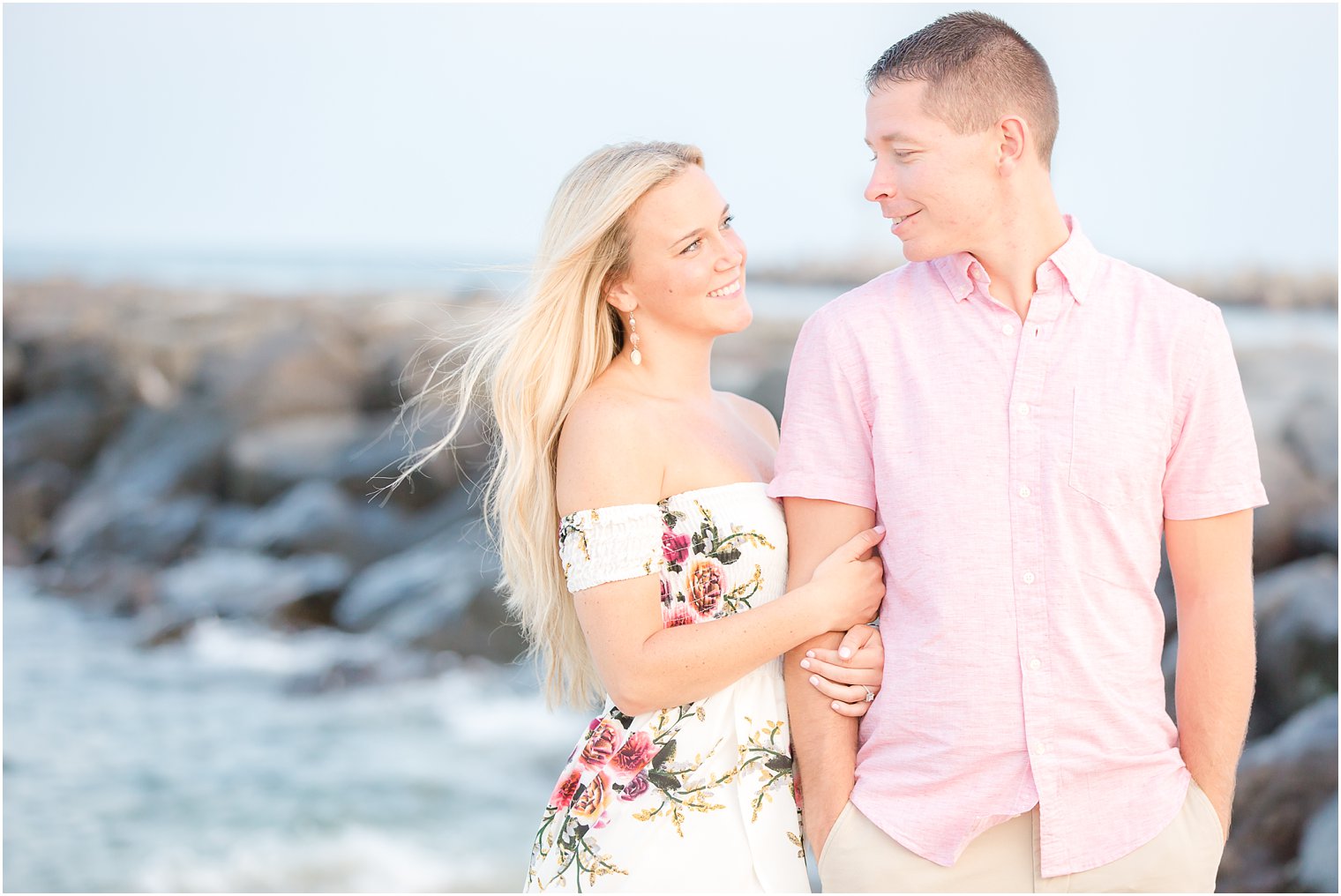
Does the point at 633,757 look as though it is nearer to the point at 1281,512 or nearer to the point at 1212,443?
the point at 1212,443

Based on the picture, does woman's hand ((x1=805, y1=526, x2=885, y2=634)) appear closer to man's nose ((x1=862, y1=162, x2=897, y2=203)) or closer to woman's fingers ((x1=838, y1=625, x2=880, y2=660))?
woman's fingers ((x1=838, y1=625, x2=880, y2=660))

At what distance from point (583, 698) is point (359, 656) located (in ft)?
19.0

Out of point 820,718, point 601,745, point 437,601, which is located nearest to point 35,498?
point 437,601

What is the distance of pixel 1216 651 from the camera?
1.85 meters

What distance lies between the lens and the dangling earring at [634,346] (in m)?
2.30

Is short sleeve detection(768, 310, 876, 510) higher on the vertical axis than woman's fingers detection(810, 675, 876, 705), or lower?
higher

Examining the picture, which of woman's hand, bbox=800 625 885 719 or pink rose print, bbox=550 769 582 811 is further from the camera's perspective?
pink rose print, bbox=550 769 582 811

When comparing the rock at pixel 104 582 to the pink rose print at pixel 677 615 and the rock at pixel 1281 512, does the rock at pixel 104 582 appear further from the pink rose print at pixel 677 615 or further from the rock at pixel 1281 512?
the pink rose print at pixel 677 615

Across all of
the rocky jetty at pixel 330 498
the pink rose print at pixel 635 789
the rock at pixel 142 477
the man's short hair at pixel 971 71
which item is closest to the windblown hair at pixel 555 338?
the pink rose print at pixel 635 789

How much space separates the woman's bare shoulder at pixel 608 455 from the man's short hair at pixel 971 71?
647 millimetres

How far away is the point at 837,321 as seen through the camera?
1.87 metres

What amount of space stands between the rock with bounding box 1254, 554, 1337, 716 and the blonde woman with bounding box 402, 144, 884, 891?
3.70 meters

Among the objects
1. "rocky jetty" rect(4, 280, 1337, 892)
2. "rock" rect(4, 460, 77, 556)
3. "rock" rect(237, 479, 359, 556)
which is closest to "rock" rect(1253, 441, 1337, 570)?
"rocky jetty" rect(4, 280, 1337, 892)

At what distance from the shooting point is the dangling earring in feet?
7.54
